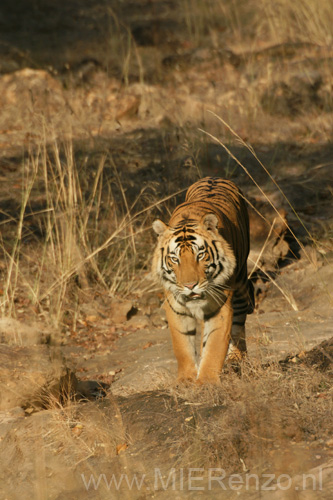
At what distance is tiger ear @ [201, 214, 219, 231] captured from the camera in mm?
4133

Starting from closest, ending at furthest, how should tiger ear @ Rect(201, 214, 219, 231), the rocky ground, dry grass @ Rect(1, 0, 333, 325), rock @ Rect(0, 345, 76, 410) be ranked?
1. the rocky ground
2. tiger ear @ Rect(201, 214, 219, 231)
3. rock @ Rect(0, 345, 76, 410)
4. dry grass @ Rect(1, 0, 333, 325)

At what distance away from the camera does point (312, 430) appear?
3178mm

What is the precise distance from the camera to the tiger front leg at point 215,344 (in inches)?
161

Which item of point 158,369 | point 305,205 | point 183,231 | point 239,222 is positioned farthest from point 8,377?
point 305,205

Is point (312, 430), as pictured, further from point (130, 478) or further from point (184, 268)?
point (184, 268)

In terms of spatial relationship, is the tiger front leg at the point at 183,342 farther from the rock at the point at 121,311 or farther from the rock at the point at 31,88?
the rock at the point at 31,88

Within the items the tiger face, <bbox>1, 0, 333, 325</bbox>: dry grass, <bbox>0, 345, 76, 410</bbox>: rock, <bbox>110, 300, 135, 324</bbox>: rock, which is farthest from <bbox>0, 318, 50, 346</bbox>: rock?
the tiger face

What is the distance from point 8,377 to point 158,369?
3.62 ft

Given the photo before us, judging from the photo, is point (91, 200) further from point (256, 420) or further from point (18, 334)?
point (256, 420)

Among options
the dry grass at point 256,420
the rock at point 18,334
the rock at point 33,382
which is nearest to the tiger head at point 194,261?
the dry grass at point 256,420

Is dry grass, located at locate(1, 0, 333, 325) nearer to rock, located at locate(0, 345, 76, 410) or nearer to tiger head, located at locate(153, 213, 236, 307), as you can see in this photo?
tiger head, located at locate(153, 213, 236, 307)

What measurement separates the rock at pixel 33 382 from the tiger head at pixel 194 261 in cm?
84

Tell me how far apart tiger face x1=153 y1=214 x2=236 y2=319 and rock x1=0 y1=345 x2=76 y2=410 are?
84 cm

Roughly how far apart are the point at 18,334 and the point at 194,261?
2.19 meters
